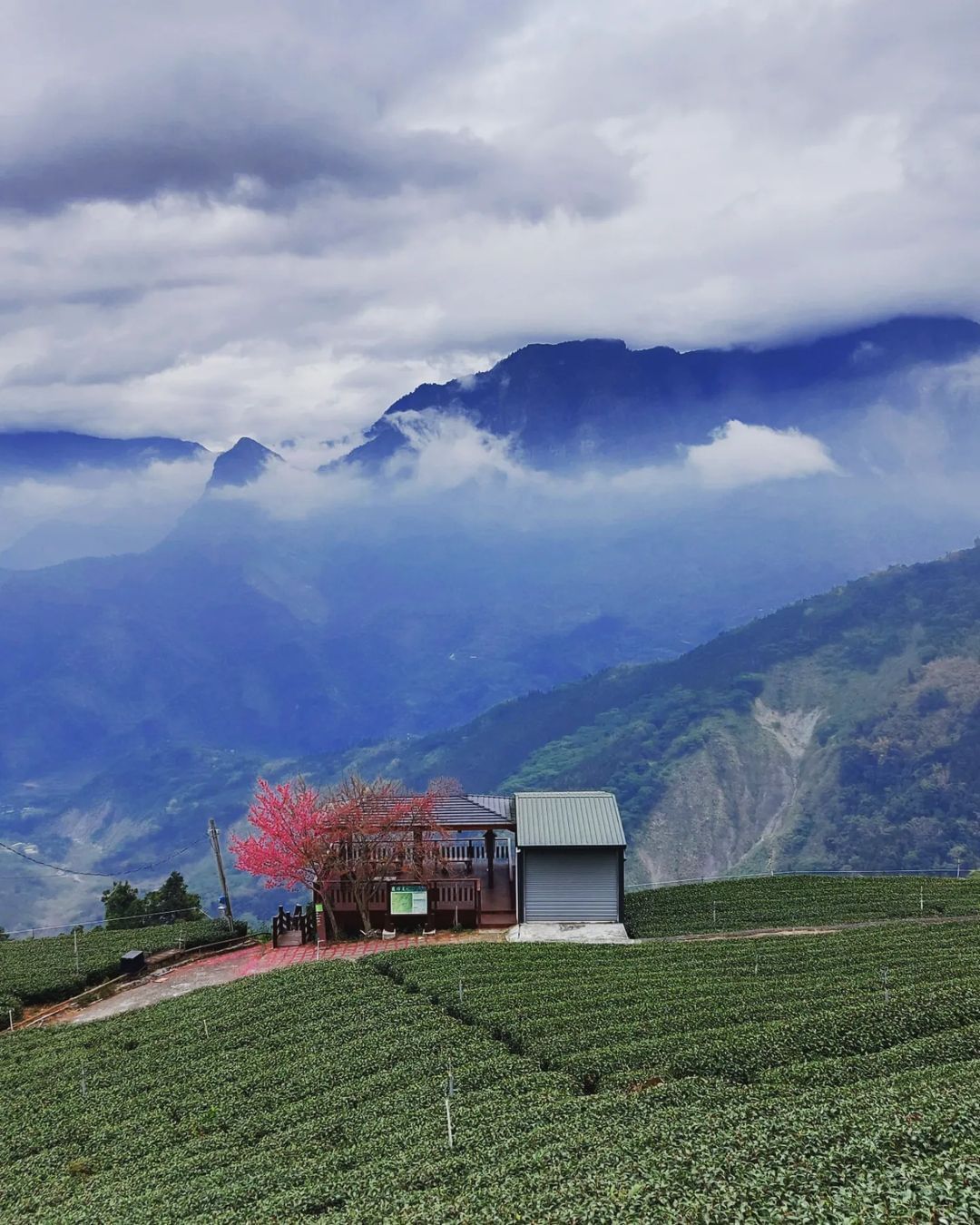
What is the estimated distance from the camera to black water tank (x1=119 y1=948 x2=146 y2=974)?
1249 inches

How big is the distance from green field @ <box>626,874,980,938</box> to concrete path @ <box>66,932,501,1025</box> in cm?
709

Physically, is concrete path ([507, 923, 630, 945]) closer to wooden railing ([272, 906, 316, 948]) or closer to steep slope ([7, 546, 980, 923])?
wooden railing ([272, 906, 316, 948])

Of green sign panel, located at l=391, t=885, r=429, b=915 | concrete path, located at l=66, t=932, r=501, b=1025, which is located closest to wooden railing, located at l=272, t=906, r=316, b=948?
concrete path, located at l=66, t=932, r=501, b=1025

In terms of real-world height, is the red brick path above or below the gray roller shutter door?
below

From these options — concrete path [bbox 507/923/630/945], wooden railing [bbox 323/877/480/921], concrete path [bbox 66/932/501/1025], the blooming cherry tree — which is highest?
the blooming cherry tree

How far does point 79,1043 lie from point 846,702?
454 feet

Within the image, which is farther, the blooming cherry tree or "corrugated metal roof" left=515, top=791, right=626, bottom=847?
"corrugated metal roof" left=515, top=791, right=626, bottom=847

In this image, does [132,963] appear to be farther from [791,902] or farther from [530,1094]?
[791,902]

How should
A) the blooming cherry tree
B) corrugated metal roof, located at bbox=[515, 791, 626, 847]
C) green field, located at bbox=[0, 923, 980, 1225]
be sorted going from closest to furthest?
green field, located at bbox=[0, 923, 980, 1225], the blooming cherry tree, corrugated metal roof, located at bbox=[515, 791, 626, 847]

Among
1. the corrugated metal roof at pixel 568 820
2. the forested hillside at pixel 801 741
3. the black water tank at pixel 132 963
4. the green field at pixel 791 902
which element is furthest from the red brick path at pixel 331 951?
the forested hillside at pixel 801 741

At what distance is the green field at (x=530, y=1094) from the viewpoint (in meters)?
11.5

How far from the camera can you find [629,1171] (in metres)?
12.0

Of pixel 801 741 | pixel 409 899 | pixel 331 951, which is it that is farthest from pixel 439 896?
pixel 801 741

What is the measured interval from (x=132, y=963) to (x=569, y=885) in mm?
15262
